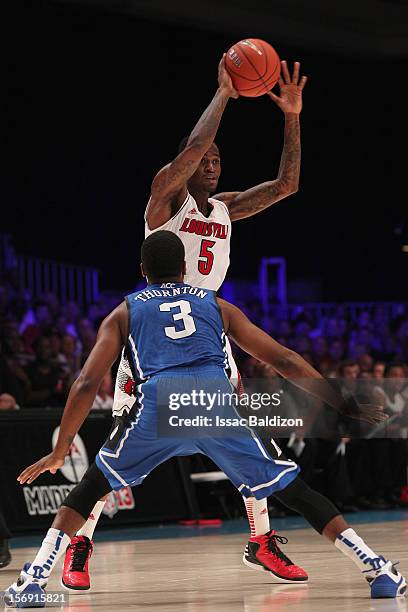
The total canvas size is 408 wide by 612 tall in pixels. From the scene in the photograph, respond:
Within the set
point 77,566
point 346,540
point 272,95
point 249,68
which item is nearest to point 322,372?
point 272,95

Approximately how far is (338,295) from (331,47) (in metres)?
4.72

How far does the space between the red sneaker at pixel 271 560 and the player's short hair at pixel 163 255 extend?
1.66m

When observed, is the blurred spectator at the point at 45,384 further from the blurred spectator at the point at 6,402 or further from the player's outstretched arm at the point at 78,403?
the player's outstretched arm at the point at 78,403

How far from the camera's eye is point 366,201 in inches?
886

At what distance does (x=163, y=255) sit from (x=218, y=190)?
50.8 ft

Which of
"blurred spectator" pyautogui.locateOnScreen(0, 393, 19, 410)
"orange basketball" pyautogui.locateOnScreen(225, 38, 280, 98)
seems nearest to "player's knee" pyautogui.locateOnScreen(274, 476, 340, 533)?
"orange basketball" pyautogui.locateOnScreen(225, 38, 280, 98)

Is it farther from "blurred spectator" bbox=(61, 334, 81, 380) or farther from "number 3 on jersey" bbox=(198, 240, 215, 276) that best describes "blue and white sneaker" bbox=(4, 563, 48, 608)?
"blurred spectator" bbox=(61, 334, 81, 380)

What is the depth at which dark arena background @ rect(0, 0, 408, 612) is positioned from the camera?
1177 cm

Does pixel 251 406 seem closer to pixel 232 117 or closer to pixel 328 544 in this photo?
pixel 328 544

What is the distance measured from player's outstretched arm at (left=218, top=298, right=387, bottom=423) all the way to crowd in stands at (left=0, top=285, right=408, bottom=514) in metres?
4.92

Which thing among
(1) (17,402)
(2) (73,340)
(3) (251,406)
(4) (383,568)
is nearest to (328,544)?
(3) (251,406)

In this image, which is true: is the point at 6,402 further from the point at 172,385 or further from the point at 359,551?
the point at 359,551

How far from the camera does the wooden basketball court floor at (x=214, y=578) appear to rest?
5078 millimetres

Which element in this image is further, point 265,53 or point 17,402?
point 17,402
